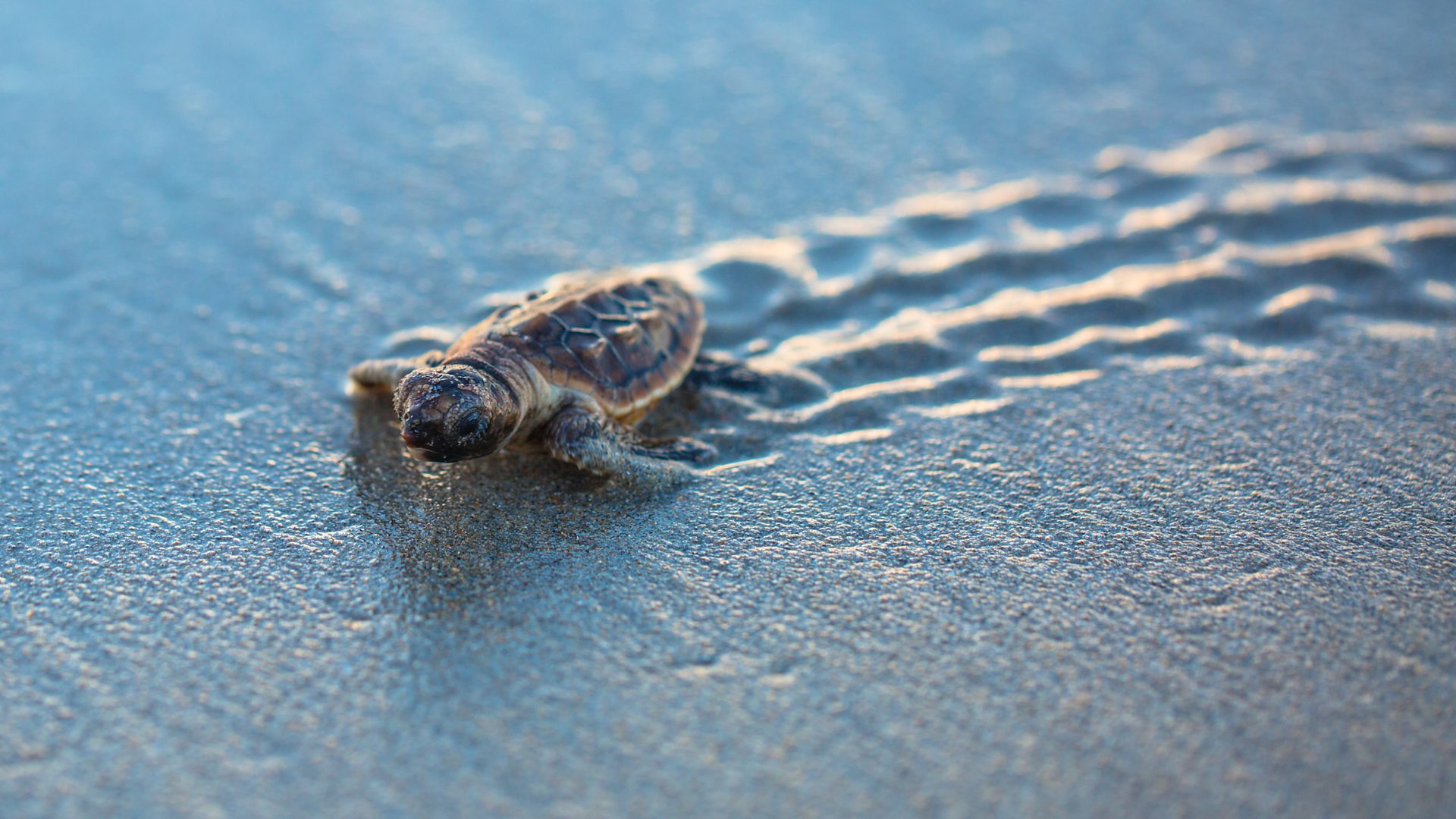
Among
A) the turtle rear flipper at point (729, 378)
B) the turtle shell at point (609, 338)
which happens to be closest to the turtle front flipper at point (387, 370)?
the turtle shell at point (609, 338)

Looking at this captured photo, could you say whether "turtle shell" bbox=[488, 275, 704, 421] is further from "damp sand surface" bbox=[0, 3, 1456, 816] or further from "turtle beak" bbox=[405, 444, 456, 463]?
"turtle beak" bbox=[405, 444, 456, 463]

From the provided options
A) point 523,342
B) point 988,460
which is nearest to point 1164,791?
point 988,460

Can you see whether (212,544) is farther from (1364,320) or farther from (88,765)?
(1364,320)

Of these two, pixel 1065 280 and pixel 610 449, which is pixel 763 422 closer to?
pixel 610 449

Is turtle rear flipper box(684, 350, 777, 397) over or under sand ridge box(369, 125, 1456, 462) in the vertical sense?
under

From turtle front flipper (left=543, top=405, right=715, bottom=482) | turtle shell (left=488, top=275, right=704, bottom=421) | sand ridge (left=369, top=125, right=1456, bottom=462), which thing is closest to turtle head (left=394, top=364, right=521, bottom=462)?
turtle front flipper (left=543, top=405, right=715, bottom=482)

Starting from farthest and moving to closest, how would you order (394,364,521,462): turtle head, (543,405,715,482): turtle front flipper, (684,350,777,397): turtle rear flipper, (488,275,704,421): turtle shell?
(684,350,777,397): turtle rear flipper < (488,275,704,421): turtle shell < (543,405,715,482): turtle front flipper < (394,364,521,462): turtle head

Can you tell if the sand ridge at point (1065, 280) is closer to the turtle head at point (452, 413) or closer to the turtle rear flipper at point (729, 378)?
the turtle rear flipper at point (729, 378)
